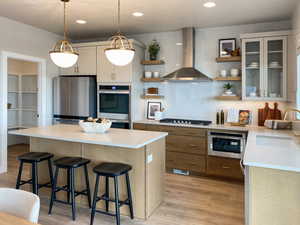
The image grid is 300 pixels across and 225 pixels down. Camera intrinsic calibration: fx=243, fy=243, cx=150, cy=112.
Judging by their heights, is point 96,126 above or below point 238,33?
below

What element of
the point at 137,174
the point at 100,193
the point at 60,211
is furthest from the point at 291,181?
the point at 60,211

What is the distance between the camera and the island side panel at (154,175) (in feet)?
8.97

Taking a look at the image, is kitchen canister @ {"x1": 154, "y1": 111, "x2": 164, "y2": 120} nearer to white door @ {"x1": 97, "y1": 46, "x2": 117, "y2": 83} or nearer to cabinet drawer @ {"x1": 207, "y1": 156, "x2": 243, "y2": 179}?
white door @ {"x1": 97, "y1": 46, "x2": 117, "y2": 83}

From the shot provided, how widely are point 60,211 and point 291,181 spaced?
97.7 inches

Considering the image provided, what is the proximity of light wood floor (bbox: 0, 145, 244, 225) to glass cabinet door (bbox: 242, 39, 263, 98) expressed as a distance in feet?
5.20

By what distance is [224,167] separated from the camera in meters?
3.98

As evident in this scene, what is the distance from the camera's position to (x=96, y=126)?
10.1ft

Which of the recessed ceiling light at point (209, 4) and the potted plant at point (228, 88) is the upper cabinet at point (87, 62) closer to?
the recessed ceiling light at point (209, 4)

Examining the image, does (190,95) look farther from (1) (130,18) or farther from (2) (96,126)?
(2) (96,126)

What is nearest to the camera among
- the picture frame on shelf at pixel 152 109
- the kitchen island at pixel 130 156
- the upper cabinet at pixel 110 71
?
the kitchen island at pixel 130 156

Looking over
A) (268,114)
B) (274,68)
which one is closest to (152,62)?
(274,68)

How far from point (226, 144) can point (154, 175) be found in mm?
1627

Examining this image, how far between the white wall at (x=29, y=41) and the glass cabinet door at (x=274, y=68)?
4.21 metres

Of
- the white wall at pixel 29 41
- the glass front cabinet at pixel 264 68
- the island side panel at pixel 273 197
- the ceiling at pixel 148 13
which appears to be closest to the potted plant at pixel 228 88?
Result: the glass front cabinet at pixel 264 68
